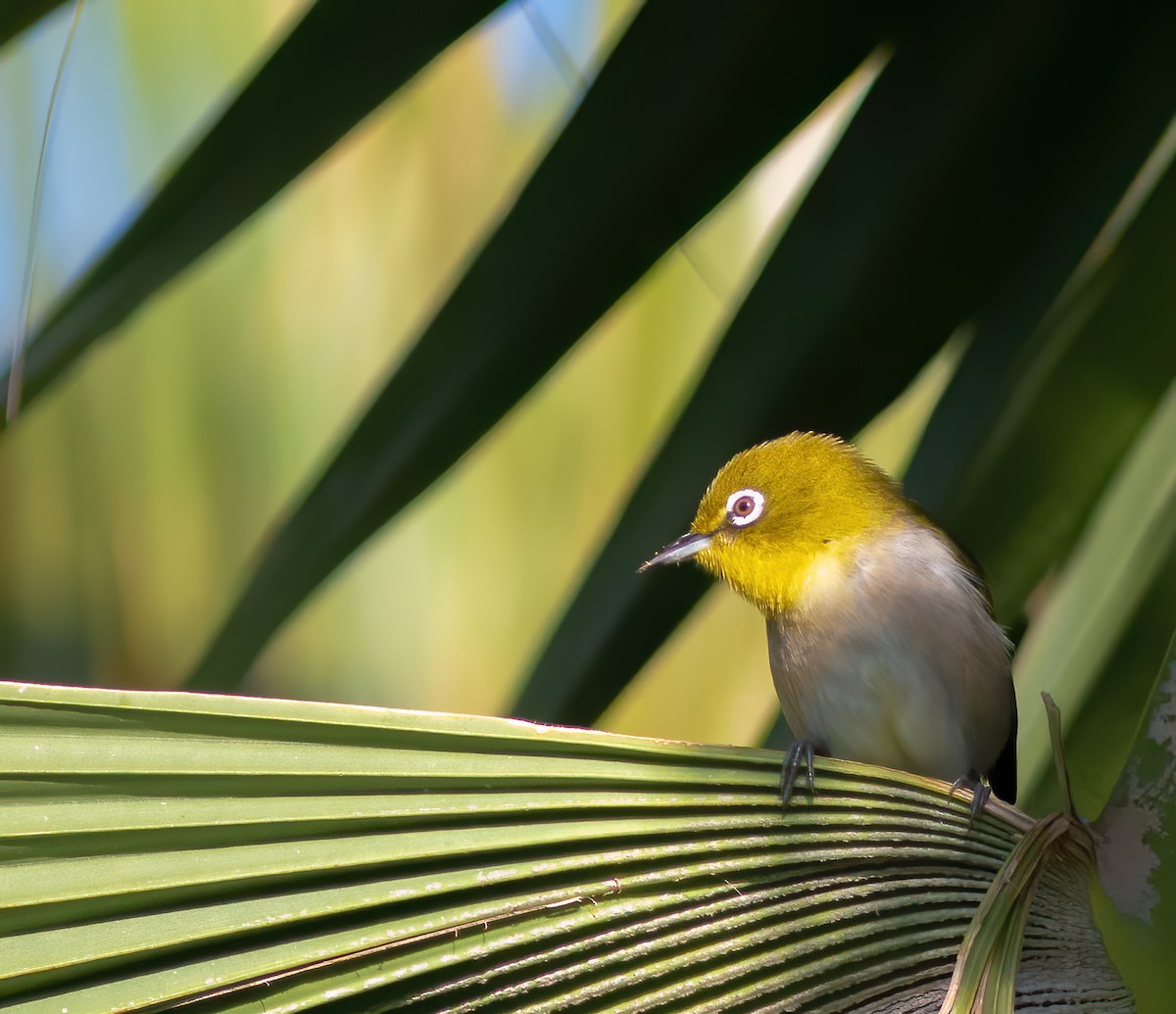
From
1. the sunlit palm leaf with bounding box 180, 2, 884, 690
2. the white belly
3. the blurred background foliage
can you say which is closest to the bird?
the white belly

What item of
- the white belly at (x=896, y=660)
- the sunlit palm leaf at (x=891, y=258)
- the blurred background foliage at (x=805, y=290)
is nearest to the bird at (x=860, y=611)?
the white belly at (x=896, y=660)

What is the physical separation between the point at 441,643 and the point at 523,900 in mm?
2472

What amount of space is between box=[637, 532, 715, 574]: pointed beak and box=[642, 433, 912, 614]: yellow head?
10 millimetres

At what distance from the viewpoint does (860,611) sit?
180 cm

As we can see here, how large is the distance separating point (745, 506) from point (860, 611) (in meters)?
0.26

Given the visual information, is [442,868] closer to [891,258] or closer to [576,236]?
[576,236]

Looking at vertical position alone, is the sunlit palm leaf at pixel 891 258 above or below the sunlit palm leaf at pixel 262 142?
below

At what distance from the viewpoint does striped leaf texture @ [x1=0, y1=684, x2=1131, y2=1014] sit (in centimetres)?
55

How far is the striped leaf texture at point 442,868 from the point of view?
55 cm

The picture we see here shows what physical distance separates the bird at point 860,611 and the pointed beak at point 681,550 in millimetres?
13

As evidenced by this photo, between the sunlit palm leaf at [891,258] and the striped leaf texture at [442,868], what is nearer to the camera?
the striped leaf texture at [442,868]

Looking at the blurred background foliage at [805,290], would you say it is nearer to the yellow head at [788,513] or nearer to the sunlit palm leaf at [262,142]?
the sunlit palm leaf at [262,142]

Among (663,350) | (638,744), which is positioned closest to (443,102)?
(663,350)

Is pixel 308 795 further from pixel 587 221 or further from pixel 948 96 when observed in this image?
pixel 948 96
